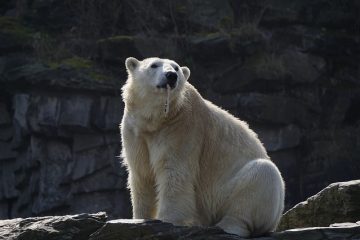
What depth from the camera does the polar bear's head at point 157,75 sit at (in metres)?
7.91

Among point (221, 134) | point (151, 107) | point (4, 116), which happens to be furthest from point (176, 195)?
point (4, 116)

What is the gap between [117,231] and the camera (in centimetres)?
663

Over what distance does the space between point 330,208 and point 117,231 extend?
2.87m

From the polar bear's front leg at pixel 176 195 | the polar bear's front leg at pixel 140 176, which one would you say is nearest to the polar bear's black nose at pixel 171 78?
the polar bear's front leg at pixel 140 176

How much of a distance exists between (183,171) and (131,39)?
46.0 feet

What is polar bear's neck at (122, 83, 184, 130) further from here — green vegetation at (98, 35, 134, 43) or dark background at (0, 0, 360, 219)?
green vegetation at (98, 35, 134, 43)

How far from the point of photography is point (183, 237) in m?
6.54

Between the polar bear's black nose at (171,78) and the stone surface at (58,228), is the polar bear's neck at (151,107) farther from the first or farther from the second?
the stone surface at (58,228)

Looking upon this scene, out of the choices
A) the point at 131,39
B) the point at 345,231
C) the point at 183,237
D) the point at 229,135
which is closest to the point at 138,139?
the point at 229,135

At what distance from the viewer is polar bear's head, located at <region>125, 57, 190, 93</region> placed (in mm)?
7914

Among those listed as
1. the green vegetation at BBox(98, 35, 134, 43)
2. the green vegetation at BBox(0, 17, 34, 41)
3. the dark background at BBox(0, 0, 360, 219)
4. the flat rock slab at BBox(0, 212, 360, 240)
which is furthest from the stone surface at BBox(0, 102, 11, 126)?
the flat rock slab at BBox(0, 212, 360, 240)

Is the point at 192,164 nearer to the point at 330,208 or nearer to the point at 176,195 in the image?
the point at 176,195

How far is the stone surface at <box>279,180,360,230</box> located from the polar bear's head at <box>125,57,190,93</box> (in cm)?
202

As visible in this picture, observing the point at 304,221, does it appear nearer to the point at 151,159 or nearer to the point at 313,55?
the point at 151,159
